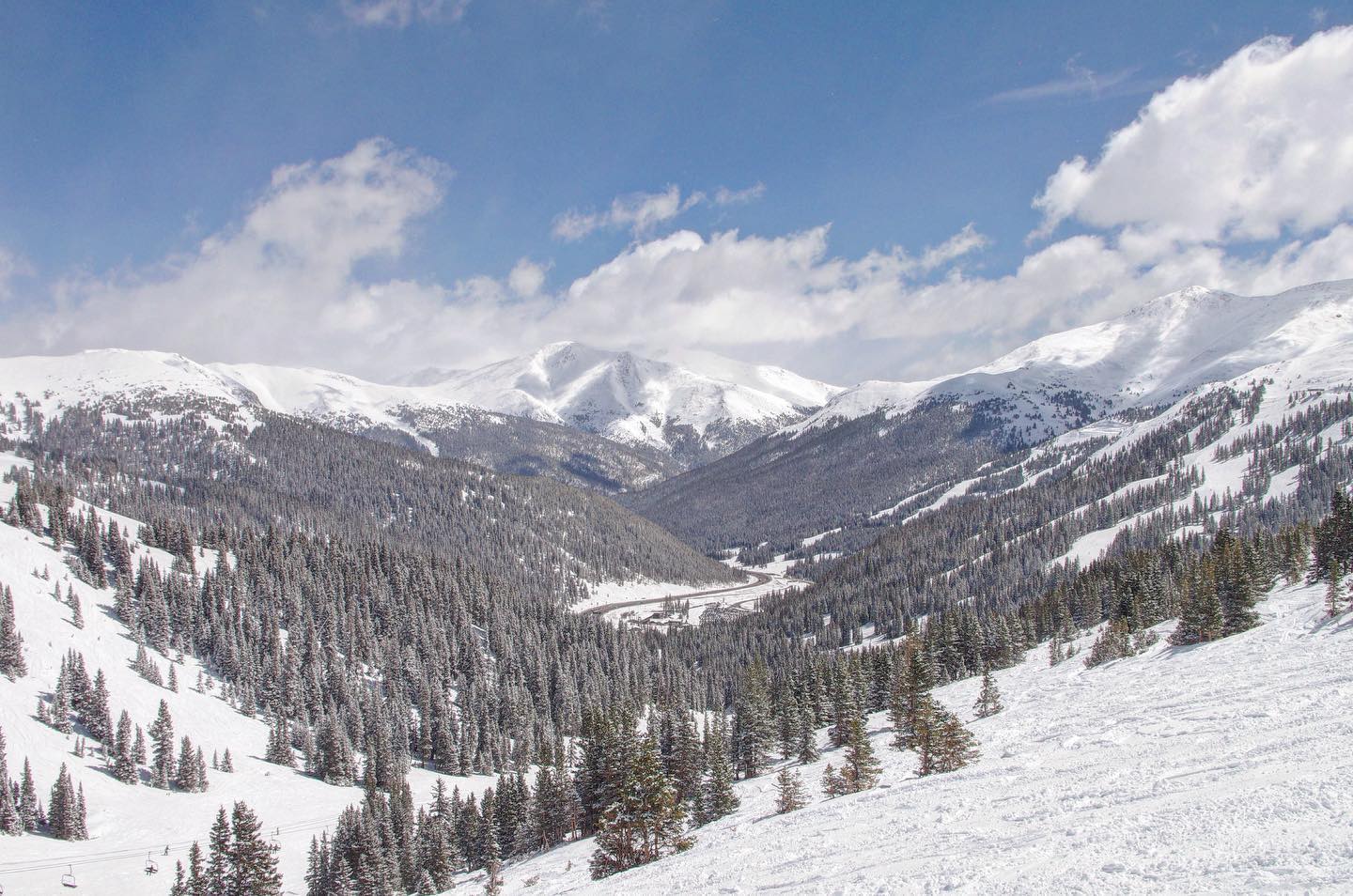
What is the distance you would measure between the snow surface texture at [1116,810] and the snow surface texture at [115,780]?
5079 centimetres

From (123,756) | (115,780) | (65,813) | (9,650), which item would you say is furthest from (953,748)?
(9,650)

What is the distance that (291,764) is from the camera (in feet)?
382

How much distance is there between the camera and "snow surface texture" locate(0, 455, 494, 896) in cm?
8081

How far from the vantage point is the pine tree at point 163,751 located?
101 metres

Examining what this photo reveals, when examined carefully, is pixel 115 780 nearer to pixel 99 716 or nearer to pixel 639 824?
pixel 99 716

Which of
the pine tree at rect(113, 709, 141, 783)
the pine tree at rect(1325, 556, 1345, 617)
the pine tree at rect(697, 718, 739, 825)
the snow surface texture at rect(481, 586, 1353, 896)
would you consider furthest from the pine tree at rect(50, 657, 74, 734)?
the pine tree at rect(1325, 556, 1345, 617)

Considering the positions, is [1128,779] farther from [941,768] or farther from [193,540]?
[193,540]

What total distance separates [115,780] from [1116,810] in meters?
119

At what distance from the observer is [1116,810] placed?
26938 millimetres

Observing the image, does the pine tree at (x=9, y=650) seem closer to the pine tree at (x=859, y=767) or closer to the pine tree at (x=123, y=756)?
the pine tree at (x=123, y=756)

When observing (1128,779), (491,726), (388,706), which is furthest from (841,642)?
(1128,779)

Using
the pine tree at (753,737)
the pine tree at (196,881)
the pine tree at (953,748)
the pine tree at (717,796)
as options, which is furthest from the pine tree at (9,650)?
the pine tree at (953,748)

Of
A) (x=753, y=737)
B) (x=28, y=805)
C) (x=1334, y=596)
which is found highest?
(x=1334, y=596)

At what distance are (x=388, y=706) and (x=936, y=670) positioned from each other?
96905mm
